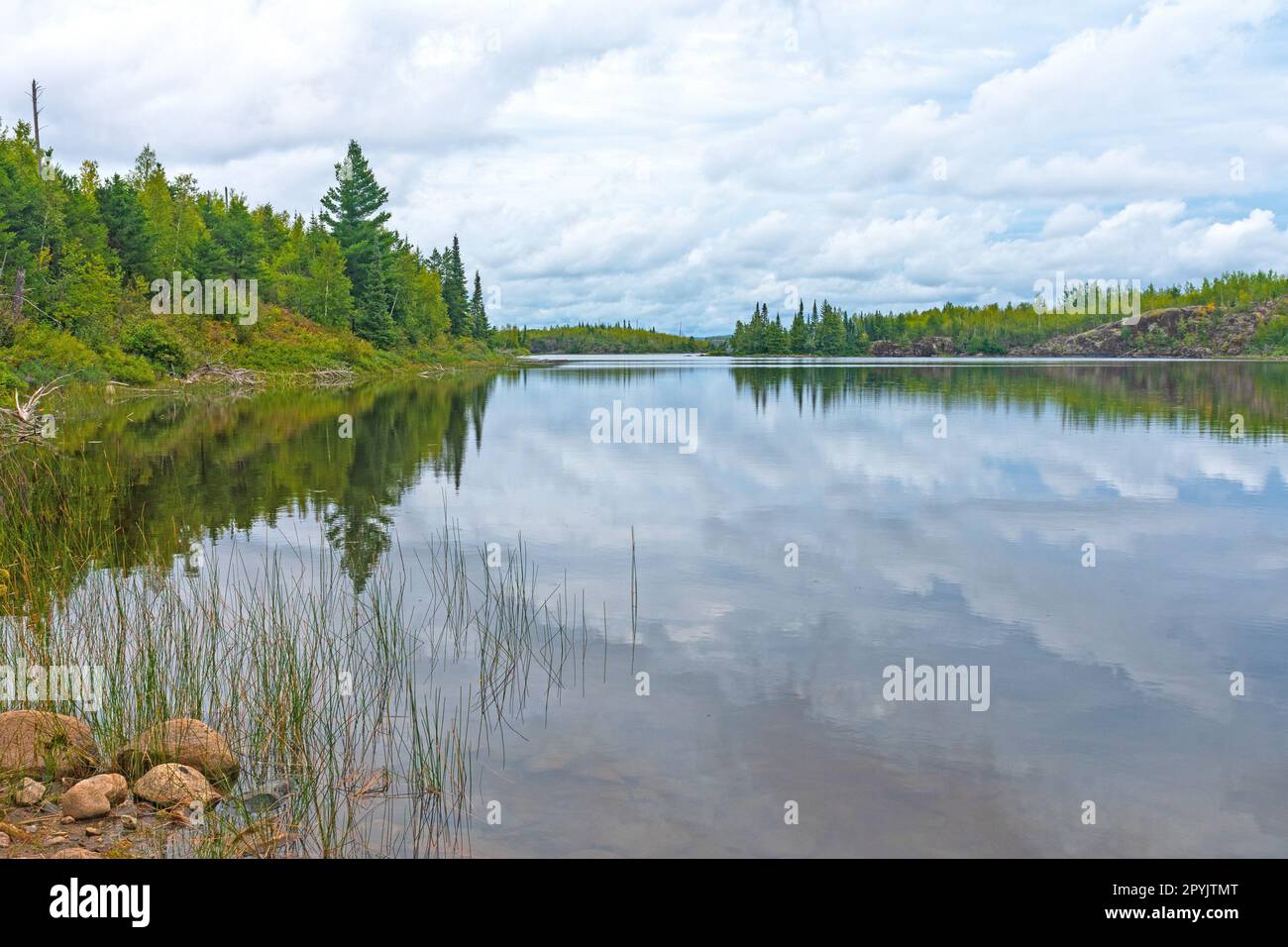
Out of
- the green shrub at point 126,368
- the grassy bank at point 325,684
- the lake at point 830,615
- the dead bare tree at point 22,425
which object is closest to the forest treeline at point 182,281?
the green shrub at point 126,368

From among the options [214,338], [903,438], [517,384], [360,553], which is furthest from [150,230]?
[360,553]

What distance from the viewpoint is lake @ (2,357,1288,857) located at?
7680 mm

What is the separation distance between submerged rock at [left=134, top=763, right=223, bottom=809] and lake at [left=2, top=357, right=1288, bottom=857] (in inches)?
49.6

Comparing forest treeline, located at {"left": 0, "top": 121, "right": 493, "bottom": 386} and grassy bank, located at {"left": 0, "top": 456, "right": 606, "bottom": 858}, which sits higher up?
forest treeline, located at {"left": 0, "top": 121, "right": 493, "bottom": 386}

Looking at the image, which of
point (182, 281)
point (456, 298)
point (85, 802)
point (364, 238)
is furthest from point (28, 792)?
point (456, 298)


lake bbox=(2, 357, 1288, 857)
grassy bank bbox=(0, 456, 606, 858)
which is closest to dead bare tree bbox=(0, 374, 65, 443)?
lake bbox=(2, 357, 1288, 857)

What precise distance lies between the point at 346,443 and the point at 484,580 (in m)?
18.0

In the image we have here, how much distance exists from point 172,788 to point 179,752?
52cm

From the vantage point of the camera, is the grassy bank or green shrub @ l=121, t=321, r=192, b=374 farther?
green shrub @ l=121, t=321, r=192, b=374

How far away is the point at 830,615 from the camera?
42.1 feet

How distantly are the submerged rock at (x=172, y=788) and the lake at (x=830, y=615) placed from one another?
1.26m

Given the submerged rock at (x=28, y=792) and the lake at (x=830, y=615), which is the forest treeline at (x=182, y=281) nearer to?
the lake at (x=830, y=615)

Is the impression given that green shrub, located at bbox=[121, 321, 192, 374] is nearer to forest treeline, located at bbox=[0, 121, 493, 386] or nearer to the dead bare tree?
forest treeline, located at bbox=[0, 121, 493, 386]

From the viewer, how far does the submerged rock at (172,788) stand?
24.6 ft
